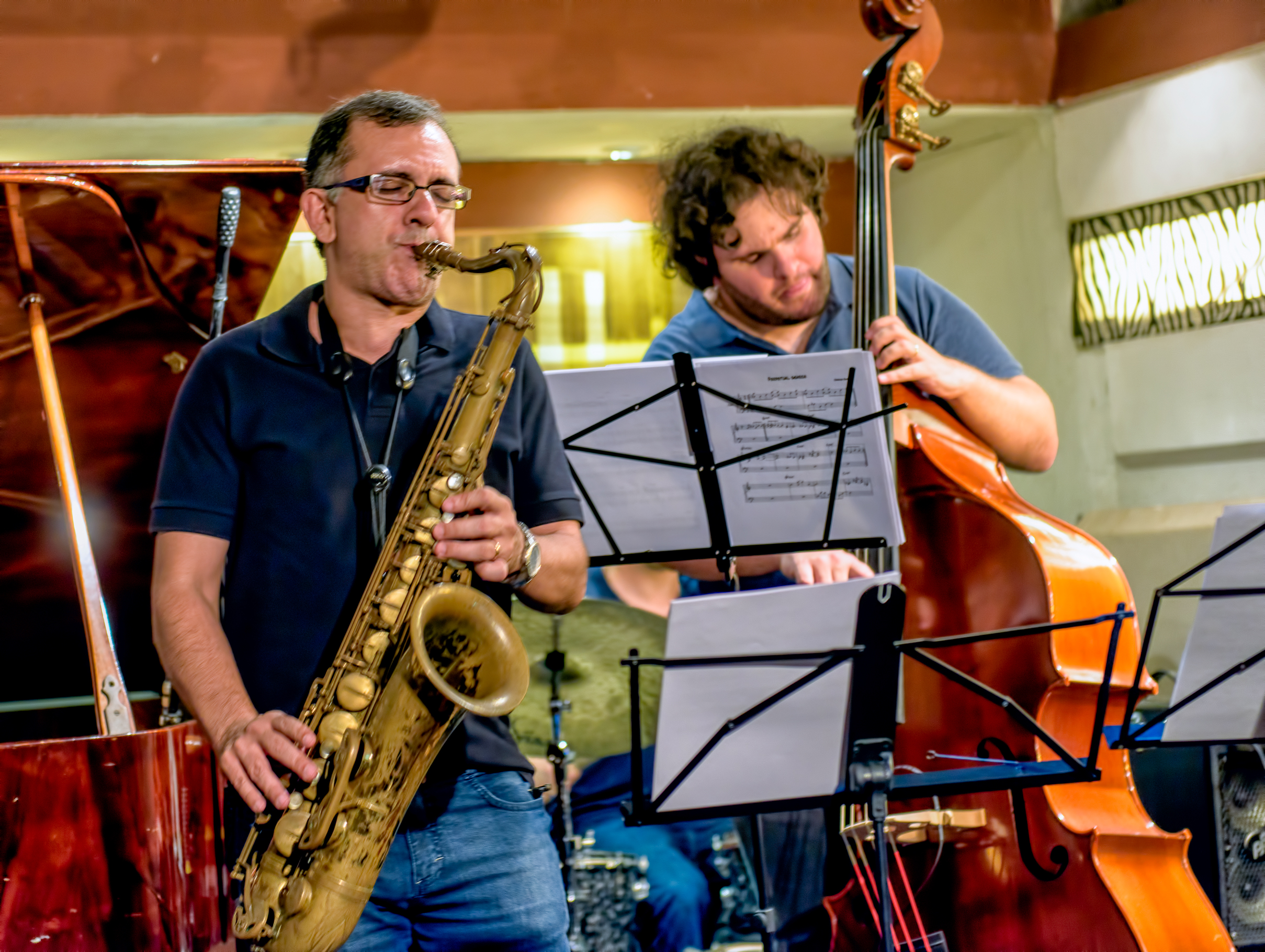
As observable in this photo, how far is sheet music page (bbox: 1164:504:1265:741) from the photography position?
6.89 feet

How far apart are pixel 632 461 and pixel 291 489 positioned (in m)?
0.78

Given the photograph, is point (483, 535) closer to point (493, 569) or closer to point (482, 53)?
point (493, 569)

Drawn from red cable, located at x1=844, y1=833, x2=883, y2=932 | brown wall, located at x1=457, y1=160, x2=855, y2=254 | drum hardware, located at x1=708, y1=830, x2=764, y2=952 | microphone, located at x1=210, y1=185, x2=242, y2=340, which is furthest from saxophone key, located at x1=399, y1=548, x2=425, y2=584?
brown wall, located at x1=457, y1=160, x2=855, y2=254

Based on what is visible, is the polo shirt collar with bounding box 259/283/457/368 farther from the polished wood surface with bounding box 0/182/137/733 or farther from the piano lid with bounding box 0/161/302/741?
the polished wood surface with bounding box 0/182/137/733

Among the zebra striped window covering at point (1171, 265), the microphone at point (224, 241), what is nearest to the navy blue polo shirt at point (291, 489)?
the microphone at point (224, 241)

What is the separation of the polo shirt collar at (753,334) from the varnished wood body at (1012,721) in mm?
340

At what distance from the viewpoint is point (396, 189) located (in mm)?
1926

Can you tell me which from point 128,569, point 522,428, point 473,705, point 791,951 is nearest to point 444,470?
point 522,428

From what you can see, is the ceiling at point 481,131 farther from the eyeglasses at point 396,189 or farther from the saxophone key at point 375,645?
the saxophone key at point 375,645

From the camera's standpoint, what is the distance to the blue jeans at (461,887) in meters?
1.70

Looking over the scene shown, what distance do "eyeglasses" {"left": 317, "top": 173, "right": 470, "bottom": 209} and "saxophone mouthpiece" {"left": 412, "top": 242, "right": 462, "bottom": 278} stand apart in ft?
0.24

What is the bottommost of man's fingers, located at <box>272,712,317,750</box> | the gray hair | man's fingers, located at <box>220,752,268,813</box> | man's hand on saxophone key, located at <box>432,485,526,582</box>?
man's fingers, located at <box>220,752,268,813</box>

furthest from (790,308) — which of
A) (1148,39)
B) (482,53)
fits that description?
(1148,39)

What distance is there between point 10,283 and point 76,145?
3.33m
